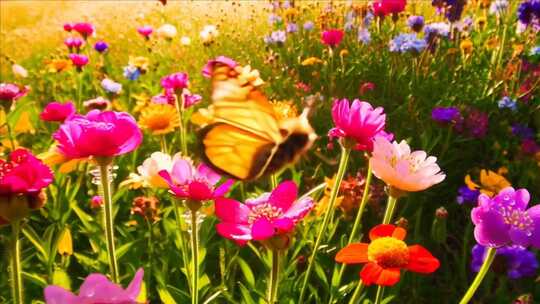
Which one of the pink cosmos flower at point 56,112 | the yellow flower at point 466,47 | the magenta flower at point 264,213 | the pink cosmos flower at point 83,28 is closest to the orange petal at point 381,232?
the magenta flower at point 264,213

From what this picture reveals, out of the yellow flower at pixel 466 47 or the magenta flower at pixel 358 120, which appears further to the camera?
the yellow flower at pixel 466 47

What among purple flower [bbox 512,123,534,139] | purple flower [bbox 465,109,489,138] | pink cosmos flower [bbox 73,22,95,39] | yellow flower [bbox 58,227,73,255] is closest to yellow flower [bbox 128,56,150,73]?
pink cosmos flower [bbox 73,22,95,39]

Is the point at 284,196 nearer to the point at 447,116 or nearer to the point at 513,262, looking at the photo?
the point at 513,262

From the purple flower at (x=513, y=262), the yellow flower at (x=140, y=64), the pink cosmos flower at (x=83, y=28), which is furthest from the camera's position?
the pink cosmos flower at (x=83, y=28)

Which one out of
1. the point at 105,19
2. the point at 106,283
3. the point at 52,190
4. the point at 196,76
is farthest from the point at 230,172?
the point at 105,19

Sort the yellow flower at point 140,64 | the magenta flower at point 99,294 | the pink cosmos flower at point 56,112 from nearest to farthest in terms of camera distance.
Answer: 1. the magenta flower at point 99,294
2. the pink cosmos flower at point 56,112
3. the yellow flower at point 140,64

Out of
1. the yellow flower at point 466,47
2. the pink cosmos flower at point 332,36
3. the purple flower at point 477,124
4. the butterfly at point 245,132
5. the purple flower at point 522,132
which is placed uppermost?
the butterfly at point 245,132

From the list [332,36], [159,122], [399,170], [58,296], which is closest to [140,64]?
[332,36]

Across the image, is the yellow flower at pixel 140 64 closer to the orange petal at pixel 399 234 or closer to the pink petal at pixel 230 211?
the pink petal at pixel 230 211
